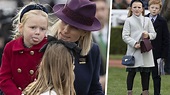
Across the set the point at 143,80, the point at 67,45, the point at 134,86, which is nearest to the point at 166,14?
the point at 143,80

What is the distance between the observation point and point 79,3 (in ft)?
7.66

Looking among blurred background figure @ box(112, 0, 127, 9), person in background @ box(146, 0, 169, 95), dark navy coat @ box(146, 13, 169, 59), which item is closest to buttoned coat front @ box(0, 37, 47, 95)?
blurred background figure @ box(112, 0, 127, 9)

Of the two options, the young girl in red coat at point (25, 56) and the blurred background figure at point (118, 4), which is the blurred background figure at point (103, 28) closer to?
the blurred background figure at point (118, 4)

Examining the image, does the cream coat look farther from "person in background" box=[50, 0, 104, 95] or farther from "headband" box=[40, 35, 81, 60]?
"headband" box=[40, 35, 81, 60]

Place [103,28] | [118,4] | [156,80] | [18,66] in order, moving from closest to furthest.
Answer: [18,66] < [103,28] < [118,4] < [156,80]

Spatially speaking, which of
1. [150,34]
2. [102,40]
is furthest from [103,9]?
[150,34]

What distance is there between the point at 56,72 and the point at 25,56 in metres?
0.51

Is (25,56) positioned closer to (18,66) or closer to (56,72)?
(18,66)

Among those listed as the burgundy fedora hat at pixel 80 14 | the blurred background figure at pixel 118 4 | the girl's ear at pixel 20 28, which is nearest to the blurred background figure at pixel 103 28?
the blurred background figure at pixel 118 4

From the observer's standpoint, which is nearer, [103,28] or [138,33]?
[103,28]

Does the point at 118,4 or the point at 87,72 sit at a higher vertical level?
the point at 118,4

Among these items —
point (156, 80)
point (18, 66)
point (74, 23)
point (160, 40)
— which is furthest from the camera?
point (156, 80)

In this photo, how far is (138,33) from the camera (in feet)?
16.2

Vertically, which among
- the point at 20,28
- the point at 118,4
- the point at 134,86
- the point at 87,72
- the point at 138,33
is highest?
the point at 118,4
